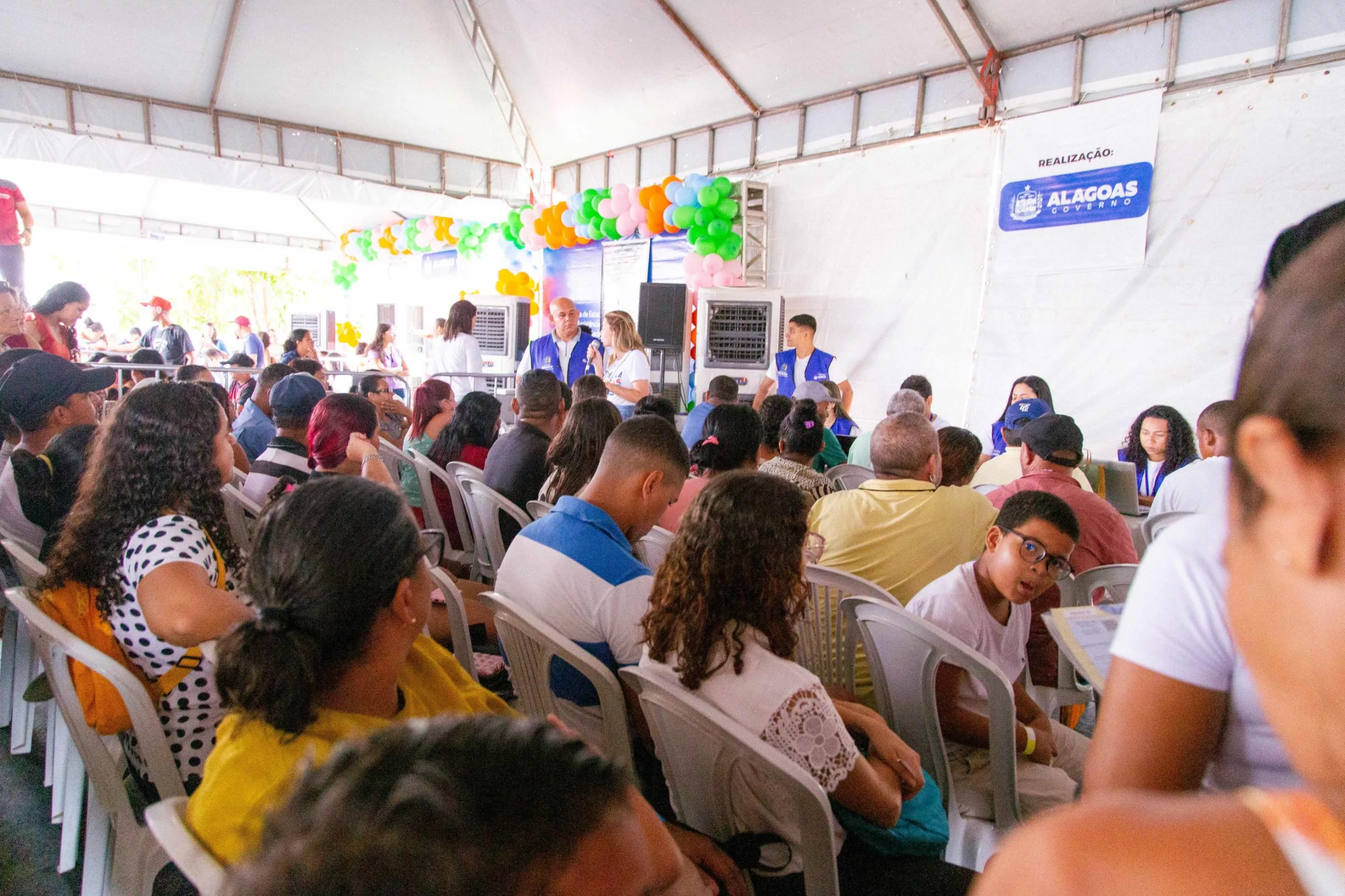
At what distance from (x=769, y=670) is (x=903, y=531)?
1.09 metres

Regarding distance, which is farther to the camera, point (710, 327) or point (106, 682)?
point (710, 327)

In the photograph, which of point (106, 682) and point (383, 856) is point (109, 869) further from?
point (383, 856)

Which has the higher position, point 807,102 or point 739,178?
point 807,102

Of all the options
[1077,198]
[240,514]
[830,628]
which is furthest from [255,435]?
[1077,198]

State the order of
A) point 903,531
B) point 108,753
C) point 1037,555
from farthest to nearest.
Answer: point 903,531 → point 1037,555 → point 108,753

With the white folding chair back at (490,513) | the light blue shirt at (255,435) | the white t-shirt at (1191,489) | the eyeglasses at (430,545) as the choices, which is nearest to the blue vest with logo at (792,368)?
the white t-shirt at (1191,489)

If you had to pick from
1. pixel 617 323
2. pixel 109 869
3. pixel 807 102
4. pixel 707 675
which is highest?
pixel 807 102

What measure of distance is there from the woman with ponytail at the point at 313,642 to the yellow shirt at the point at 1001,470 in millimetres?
3223

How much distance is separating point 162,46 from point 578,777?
30.1 feet

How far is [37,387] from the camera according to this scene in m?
2.52

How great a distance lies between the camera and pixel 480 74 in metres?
8.62

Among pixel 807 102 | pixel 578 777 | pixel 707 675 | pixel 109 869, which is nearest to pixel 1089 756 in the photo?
pixel 578 777

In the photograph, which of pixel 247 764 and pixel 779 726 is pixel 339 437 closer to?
pixel 247 764

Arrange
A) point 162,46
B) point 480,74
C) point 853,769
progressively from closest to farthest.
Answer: point 853,769 → point 162,46 → point 480,74
